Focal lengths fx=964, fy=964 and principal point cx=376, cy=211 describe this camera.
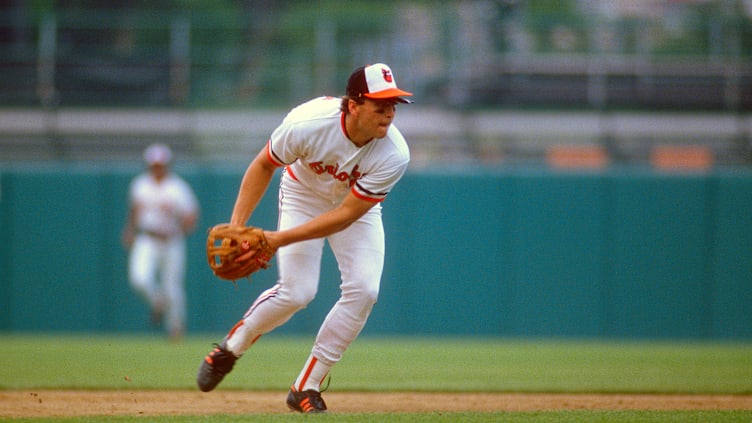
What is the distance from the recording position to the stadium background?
11.0m

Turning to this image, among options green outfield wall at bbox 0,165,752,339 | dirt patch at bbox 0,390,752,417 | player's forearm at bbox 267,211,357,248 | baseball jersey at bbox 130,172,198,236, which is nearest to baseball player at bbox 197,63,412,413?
player's forearm at bbox 267,211,357,248

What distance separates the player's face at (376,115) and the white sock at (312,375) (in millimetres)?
1253

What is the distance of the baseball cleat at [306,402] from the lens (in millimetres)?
4941

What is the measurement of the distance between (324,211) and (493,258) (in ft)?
20.2

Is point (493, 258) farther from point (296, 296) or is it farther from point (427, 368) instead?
point (296, 296)

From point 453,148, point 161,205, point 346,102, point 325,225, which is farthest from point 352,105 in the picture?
point 453,148

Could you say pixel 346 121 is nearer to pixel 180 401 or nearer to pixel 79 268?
pixel 180 401

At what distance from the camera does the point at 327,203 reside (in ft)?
16.9

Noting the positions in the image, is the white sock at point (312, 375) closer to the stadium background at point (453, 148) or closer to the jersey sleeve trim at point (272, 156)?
the jersey sleeve trim at point (272, 156)

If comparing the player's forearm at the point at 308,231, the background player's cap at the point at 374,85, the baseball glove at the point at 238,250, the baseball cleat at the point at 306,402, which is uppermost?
the background player's cap at the point at 374,85

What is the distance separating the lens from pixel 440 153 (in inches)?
510

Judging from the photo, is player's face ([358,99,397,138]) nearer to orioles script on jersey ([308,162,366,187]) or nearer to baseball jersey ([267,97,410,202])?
baseball jersey ([267,97,410,202])

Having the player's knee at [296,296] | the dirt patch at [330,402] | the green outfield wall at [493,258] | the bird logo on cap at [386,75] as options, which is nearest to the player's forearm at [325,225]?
the player's knee at [296,296]

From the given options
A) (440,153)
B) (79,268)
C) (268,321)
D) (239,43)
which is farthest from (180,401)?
(239,43)
